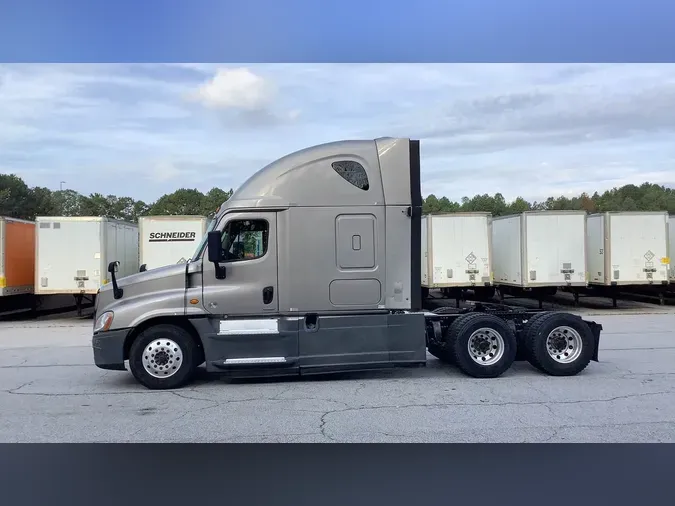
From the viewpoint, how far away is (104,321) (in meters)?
8.77

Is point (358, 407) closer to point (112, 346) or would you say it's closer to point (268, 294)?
point (268, 294)

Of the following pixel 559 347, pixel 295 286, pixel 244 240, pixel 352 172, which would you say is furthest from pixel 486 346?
pixel 244 240

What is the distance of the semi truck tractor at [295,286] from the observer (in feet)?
28.7

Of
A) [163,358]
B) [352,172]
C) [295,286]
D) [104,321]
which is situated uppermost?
[352,172]

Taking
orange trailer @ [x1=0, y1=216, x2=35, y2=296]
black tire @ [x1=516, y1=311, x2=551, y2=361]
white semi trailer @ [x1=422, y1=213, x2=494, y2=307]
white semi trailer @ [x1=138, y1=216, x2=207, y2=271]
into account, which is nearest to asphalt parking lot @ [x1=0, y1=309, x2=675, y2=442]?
black tire @ [x1=516, y1=311, x2=551, y2=361]

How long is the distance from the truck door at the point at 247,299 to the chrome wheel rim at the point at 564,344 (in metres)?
4.00

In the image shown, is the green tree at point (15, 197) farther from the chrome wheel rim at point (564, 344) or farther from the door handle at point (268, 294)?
the chrome wheel rim at point (564, 344)

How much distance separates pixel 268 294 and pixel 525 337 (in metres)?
4.07

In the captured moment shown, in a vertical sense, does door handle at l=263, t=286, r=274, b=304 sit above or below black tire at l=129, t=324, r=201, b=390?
above

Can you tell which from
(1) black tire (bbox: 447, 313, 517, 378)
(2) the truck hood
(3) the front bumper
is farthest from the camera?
(1) black tire (bbox: 447, 313, 517, 378)

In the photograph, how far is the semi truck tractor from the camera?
875 centimetres

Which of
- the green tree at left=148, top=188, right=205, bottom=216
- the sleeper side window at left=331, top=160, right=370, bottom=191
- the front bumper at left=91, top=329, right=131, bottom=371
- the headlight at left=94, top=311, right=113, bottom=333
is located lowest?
the front bumper at left=91, top=329, right=131, bottom=371

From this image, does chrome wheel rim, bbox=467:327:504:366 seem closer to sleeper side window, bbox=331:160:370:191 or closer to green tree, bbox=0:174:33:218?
sleeper side window, bbox=331:160:370:191

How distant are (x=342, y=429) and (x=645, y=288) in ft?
65.5
